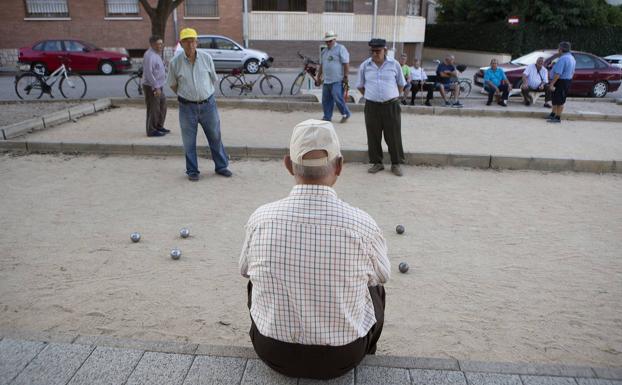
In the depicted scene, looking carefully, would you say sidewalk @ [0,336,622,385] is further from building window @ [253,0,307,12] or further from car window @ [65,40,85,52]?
building window @ [253,0,307,12]

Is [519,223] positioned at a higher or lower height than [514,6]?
lower

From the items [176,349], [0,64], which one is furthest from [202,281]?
[0,64]

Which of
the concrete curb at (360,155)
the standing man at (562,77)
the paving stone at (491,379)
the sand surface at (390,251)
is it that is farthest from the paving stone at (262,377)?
the standing man at (562,77)

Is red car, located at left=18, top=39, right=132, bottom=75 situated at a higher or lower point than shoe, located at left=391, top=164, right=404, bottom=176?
higher

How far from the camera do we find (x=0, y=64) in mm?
24953

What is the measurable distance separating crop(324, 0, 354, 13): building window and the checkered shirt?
26.3 meters

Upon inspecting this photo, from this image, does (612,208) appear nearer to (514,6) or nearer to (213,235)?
(213,235)

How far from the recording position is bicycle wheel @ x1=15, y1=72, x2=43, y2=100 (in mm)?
14234

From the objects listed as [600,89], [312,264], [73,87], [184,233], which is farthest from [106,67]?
[312,264]

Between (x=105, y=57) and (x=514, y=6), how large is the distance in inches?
923

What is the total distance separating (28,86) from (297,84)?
24.4 feet

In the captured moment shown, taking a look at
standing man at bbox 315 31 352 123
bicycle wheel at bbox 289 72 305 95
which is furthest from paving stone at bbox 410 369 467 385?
bicycle wheel at bbox 289 72 305 95

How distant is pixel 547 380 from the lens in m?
2.83

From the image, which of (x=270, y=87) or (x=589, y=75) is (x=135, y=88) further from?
(x=589, y=75)
